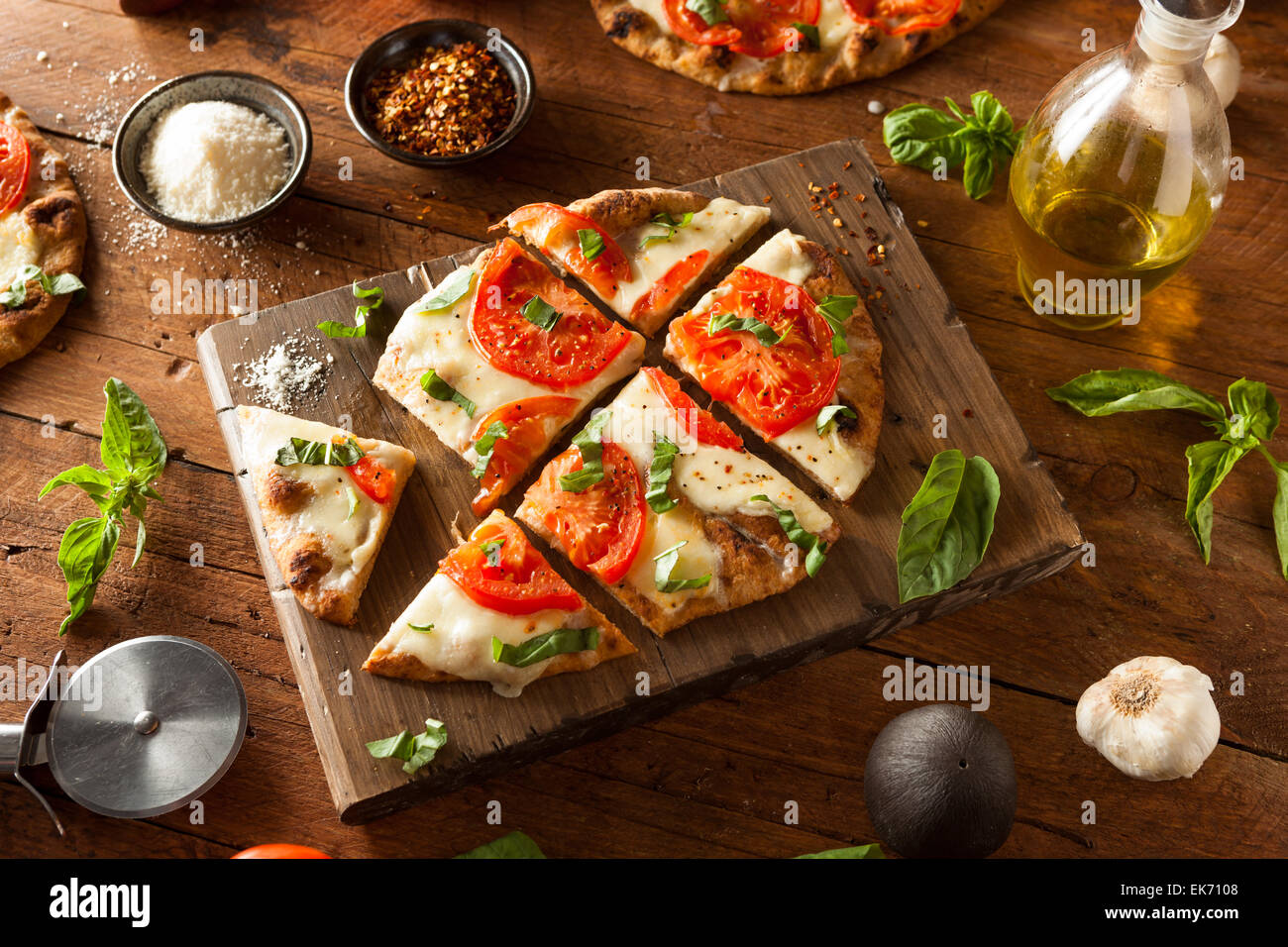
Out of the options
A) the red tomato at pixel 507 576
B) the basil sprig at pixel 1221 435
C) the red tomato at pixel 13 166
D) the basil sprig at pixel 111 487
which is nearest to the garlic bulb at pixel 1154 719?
the basil sprig at pixel 1221 435

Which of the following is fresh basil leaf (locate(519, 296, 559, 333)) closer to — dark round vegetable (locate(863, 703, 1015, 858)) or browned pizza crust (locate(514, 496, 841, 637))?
browned pizza crust (locate(514, 496, 841, 637))

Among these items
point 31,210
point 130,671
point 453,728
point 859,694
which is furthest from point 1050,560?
point 31,210

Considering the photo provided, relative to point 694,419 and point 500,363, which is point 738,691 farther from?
point 500,363

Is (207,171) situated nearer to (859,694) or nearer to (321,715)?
(321,715)

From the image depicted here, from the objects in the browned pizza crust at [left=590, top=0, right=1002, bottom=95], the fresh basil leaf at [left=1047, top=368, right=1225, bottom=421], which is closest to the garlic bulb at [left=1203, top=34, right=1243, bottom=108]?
the browned pizza crust at [left=590, top=0, right=1002, bottom=95]

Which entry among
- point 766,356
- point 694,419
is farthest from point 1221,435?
point 694,419

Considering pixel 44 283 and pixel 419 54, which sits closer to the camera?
pixel 44 283
